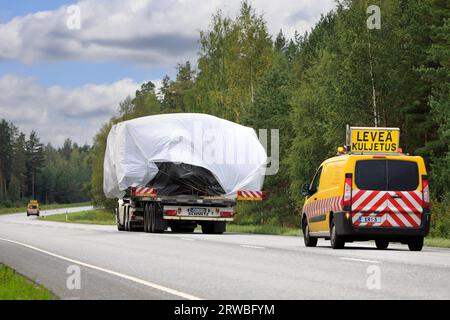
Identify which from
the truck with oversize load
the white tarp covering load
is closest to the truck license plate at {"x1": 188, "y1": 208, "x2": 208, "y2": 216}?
the truck with oversize load

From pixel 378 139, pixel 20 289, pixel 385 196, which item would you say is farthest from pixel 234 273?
pixel 378 139

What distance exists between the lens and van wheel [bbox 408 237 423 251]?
20.2 metres

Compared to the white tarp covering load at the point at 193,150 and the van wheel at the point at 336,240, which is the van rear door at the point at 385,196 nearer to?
the van wheel at the point at 336,240

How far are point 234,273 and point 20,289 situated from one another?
3.41 meters

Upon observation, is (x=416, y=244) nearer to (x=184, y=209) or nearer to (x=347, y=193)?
(x=347, y=193)

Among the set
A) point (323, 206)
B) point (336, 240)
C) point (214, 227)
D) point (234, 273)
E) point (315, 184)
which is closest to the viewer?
point (234, 273)

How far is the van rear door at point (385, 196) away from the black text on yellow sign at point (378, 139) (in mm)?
3071

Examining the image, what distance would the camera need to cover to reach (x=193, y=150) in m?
32.3

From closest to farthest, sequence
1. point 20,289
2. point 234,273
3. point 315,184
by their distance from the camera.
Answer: point 20,289 → point 234,273 → point 315,184

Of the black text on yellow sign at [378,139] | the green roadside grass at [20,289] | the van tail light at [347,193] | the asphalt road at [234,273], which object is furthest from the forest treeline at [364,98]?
the green roadside grass at [20,289]

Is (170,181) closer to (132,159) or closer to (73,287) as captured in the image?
(132,159)

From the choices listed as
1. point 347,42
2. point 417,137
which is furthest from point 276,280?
point 417,137

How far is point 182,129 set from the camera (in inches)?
1289
